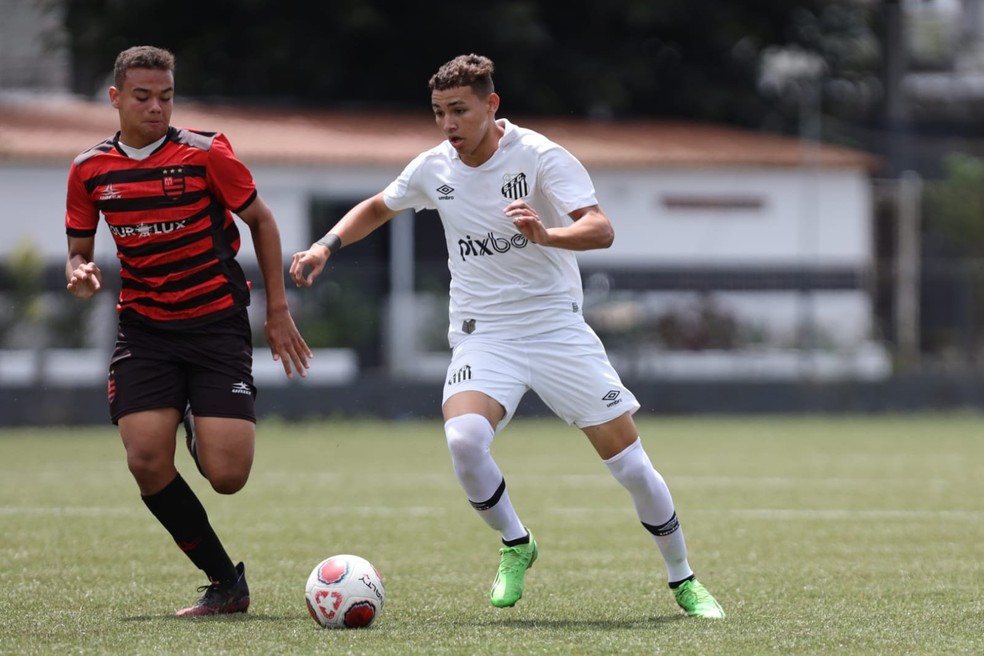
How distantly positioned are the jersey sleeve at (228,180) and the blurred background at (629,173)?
12.7 metres

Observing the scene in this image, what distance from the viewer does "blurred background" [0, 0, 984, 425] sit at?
19984 millimetres

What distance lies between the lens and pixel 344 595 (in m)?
6.07

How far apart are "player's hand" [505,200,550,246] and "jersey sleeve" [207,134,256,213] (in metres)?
1.08

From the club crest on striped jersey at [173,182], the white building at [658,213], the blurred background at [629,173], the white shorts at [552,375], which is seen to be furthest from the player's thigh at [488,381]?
the white building at [658,213]

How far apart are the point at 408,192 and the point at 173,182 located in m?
0.98

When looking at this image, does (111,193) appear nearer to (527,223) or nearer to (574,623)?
(527,223)

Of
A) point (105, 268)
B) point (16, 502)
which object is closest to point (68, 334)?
point (105, 268)

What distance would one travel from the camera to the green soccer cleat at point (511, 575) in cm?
653

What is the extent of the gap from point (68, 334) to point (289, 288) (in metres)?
2.63

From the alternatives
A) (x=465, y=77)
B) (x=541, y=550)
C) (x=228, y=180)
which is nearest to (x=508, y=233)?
(x=465, y=77)

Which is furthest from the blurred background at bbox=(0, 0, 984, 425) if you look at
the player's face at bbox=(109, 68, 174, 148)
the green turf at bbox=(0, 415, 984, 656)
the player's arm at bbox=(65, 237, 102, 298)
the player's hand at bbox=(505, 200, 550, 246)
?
the player's hand at bbox=(505, 200, 550, 246)

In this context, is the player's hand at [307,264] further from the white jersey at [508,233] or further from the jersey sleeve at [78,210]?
the jersey sleeve at [78,210]

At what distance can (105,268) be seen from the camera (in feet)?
62.1

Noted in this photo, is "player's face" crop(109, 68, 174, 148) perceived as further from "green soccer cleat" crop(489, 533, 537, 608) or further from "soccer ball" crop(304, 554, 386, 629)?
"green soccer cleat" crop(489, 533, 537, 608)
